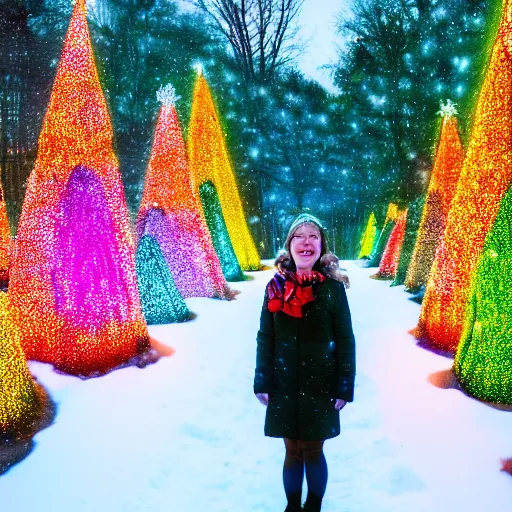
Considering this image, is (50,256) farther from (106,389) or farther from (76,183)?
(106,389)

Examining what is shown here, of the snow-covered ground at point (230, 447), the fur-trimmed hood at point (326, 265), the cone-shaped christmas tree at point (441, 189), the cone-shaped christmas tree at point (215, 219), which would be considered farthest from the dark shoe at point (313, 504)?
the cone-shaped christmas tree at point (215, 219)

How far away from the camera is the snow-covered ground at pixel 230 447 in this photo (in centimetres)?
248

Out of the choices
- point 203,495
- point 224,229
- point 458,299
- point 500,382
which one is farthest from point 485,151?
point 224,229

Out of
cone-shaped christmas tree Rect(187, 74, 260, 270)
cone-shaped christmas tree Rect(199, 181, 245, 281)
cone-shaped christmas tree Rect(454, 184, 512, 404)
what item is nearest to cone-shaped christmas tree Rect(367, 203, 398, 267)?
cone-shaped christmas tree Rect(187, 74, 260, 270)

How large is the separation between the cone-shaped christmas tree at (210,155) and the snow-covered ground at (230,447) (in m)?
5.75

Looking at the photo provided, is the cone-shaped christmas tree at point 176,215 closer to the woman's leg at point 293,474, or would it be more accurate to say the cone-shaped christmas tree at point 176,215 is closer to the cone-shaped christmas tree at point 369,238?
the woman's leg at point 293,474

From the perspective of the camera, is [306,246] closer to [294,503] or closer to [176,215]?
[294,503]

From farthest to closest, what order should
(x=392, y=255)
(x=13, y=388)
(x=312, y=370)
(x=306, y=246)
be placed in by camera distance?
(x=392, y=255) < (x=13, y=388) < (x=306, y=246) < (x=312, y=370)

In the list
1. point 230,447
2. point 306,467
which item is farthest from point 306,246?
point 230,447

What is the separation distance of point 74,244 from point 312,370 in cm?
311

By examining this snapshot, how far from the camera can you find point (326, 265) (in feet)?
7.96

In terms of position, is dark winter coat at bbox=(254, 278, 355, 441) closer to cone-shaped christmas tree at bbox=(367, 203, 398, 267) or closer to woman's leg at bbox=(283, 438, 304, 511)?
woman's leg at bbox=(283, 438, 304, 511)

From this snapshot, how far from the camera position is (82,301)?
4289 mm

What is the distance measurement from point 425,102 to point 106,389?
9630 millimetres
